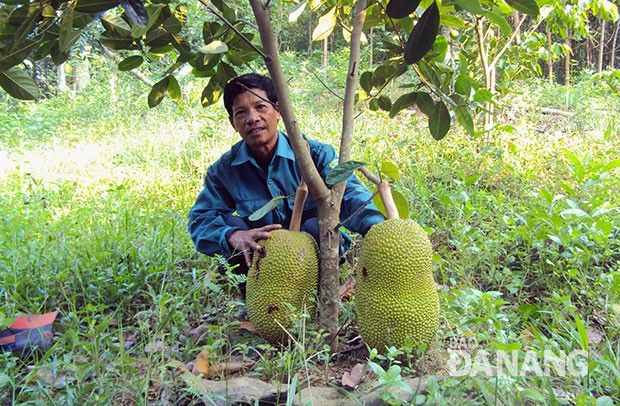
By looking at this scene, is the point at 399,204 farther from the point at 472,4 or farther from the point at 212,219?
the point at 212,219

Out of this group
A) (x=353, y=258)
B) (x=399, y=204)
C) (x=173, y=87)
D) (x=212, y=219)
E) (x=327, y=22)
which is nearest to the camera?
(x=399, y=204)

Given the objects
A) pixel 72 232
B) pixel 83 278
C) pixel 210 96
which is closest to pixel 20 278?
pixel 83 278

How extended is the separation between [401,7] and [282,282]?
823mm

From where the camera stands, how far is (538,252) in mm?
2002

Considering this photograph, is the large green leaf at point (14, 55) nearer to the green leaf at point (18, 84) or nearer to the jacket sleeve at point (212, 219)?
the green leaf at point (18, 84)

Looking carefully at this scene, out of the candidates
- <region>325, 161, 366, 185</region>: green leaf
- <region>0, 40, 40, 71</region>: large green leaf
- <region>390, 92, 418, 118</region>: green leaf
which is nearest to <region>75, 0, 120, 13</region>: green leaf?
<region>0, 40, 40, 71</region>: large green leaf

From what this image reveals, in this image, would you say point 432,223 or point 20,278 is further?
point 432,223

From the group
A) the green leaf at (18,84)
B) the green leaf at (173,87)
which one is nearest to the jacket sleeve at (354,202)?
the green leaf at (173,87)

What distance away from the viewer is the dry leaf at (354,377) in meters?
1.31

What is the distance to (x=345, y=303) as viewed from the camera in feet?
6.12

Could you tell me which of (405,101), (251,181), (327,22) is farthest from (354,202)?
(327,22)

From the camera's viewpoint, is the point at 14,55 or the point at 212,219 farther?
the point at 212,219

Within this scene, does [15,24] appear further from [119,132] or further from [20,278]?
[119,132]

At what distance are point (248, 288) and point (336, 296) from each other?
0.27m
